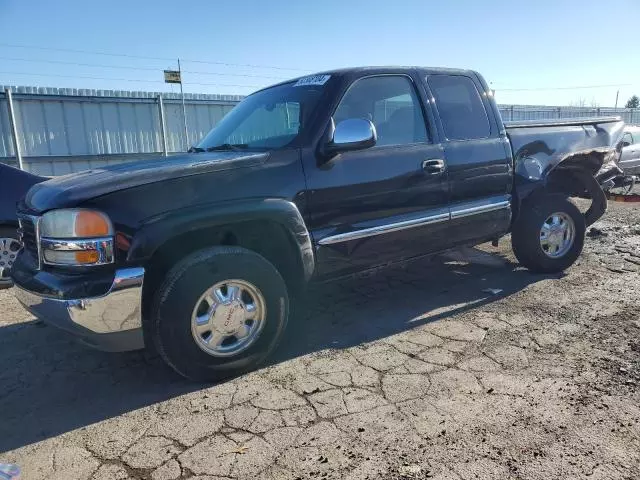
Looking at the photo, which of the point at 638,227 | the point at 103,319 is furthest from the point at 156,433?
the point at 638,227

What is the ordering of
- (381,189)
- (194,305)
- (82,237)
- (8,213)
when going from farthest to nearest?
(8,213) < (381,189) < (194,305) < (82,237)

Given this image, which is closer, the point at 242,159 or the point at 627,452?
the point at 627,452

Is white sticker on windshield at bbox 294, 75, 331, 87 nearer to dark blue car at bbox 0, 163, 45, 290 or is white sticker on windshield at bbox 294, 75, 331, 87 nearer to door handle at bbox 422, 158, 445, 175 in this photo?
door handle at bbox 422, 158, 445, 175

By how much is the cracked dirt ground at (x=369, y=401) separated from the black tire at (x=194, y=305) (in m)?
0.14

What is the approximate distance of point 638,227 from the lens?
24.6 feet

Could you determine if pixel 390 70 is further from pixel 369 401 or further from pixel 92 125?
pixel 92 125

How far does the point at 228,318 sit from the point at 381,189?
4.81 ft

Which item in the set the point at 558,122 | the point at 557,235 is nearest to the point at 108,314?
the point at 557,235

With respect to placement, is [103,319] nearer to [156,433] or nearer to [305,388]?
[156,433]

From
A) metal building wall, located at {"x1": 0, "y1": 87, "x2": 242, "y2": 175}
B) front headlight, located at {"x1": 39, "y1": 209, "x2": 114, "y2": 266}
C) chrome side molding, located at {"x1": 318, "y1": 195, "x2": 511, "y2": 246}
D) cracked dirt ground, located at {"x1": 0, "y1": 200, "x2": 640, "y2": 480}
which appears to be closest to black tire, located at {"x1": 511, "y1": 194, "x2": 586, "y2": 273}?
chrome side molding, located at {"x1": 318, "y1": 195, "x2": 511, "y2": 246}

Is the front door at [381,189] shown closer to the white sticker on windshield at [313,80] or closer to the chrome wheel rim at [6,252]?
the white sticker on windshield at [313,80]

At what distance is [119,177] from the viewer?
286 centimetres

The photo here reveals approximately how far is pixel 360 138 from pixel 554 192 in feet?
9.75

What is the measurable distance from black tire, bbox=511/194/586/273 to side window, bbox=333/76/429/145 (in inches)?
64.4
